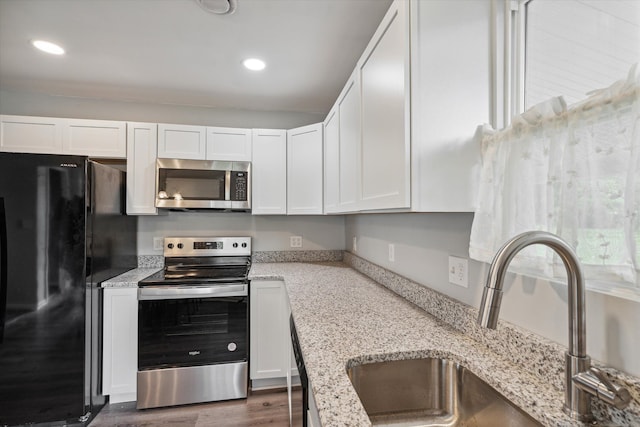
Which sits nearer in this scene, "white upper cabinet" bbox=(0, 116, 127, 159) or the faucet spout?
the faucet spout

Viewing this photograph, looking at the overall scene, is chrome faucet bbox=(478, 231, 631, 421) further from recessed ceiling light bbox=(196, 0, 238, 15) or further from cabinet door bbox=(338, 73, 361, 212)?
recessed ceiling light bbox=(196, 0, 238, 15)

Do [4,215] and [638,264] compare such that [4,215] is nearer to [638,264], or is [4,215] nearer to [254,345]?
[254,345]

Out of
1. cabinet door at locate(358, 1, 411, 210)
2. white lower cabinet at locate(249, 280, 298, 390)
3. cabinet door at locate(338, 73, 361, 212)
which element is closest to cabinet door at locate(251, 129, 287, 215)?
white lower cabinet at locate(249, 280, 298, 390)

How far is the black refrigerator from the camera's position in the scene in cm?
177

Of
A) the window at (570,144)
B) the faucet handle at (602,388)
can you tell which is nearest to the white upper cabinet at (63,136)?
the window at (570,144)

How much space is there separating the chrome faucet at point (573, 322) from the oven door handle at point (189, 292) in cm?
185

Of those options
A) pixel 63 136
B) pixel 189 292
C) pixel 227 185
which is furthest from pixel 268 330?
pixel 63 136

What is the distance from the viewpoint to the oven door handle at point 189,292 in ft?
6.66

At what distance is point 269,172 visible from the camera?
261 cm

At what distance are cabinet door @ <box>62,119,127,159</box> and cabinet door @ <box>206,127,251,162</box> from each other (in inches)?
26.1

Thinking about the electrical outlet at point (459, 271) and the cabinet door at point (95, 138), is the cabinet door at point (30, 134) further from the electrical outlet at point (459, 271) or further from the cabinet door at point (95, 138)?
the electrical outlet at point (459, 271)

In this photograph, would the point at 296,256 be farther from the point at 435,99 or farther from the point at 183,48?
the point at 435,99

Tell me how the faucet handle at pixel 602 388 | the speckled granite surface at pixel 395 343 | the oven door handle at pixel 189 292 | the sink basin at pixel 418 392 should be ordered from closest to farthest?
the faucet handle at pixel 602 388
the speckled granite surface at pixel 395 343
the sink basin at pixel 418 392
the oven door handle at pixel 189 292

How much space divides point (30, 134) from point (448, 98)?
2.94 meters
